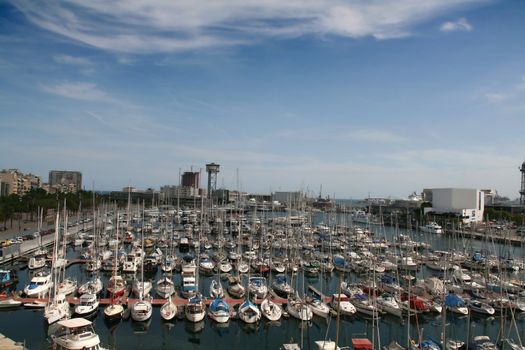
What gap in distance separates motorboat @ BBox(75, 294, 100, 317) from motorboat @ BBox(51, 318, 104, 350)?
5.72 meters

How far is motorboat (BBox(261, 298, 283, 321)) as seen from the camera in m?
23.8

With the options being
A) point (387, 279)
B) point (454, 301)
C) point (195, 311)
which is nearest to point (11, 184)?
point (195, 311)

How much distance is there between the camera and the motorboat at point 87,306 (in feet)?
76.1

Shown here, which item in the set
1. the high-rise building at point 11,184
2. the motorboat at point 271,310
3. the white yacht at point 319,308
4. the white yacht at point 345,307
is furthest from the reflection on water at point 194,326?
the high-rise building at point 11,184

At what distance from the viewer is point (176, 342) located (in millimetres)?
21234

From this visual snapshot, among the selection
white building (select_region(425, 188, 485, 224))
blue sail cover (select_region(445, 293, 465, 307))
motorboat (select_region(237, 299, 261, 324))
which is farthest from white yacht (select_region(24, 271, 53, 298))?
white building (select_region(425, 188, 485, 224))

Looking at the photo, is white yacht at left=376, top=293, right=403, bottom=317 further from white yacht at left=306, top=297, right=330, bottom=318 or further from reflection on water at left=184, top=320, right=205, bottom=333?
reflection on water at left=184, top=320, right=205, bottom=333

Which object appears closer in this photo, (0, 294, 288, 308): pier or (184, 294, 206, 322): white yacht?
(184, 294, 206, 322): white yacht

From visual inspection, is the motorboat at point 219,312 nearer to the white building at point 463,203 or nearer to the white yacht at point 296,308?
the white yacht at point 296,308

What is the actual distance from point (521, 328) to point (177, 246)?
37578mm

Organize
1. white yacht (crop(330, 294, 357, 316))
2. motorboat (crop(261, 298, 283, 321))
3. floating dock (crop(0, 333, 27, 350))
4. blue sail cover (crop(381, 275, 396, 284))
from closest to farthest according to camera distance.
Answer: floating dock (crop(0, 333, 27, 350))
motorboat (crop(261, 298, 283, 321))
white yacht (crop(330, 294, 357, 316))
blue sail cover (crop(381, 275, 396, 284))

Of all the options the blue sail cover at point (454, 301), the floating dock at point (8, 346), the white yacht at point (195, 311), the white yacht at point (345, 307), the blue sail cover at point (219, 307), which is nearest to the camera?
the floating dock at point (8, 346)

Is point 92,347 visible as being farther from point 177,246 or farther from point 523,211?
point 523,211

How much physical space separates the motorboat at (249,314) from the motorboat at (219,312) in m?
0.74
